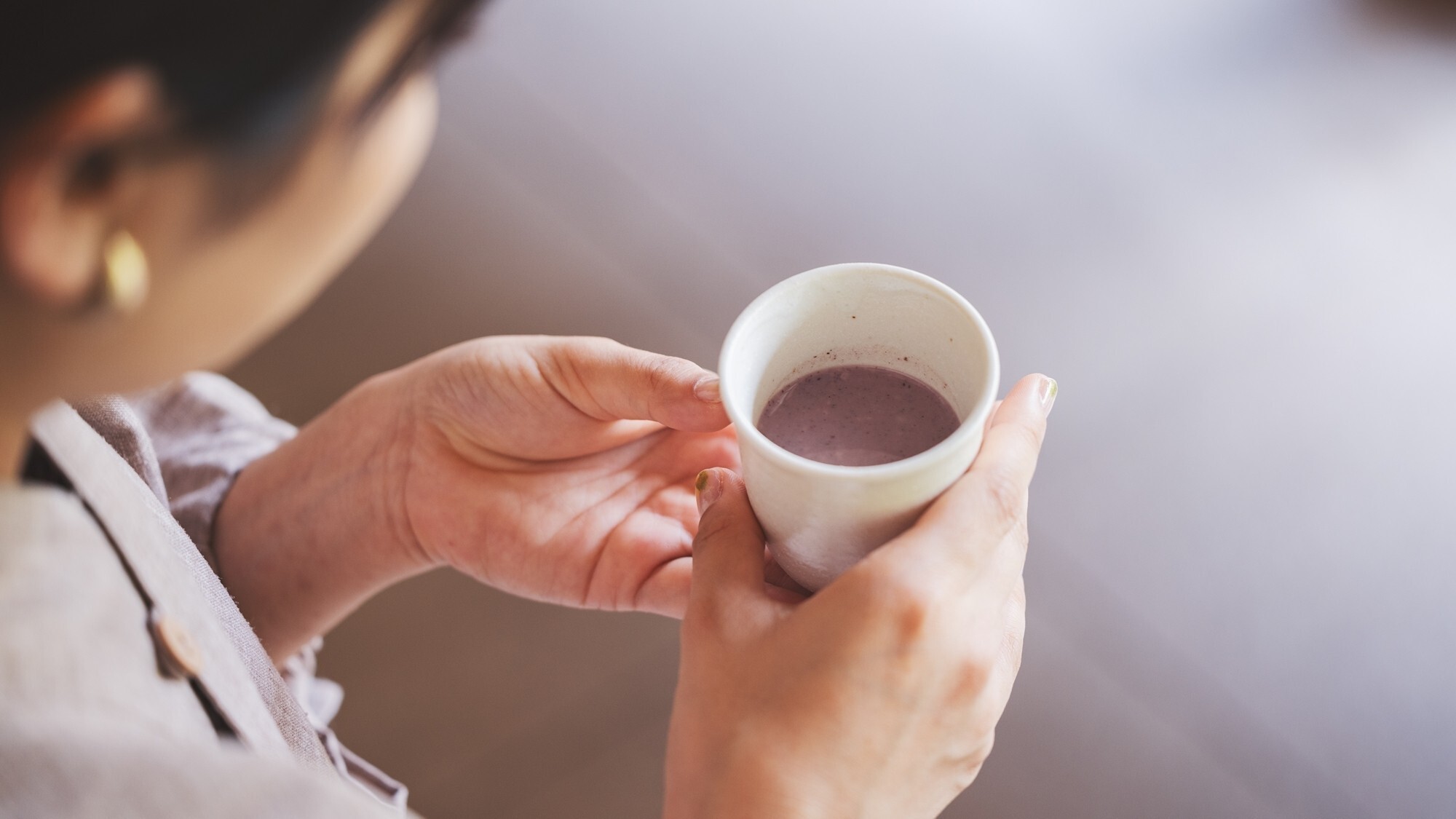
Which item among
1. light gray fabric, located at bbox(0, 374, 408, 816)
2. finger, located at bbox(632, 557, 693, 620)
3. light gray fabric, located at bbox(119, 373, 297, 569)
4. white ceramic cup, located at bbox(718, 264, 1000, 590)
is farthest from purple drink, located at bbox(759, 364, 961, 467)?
light gray fabric, located at bbox(119, 373, 297, 569)

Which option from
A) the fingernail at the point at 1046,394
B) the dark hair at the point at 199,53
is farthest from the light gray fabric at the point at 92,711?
the fingernail at the point at 1046,394

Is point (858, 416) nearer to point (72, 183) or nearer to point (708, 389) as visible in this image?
point (708, 389)

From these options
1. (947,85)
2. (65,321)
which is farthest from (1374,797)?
(65,321)

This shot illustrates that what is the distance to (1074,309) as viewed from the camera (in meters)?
1.56

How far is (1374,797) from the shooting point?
1208 millimetres

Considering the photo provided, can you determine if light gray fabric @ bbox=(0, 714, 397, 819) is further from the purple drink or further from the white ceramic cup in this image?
the purple drink

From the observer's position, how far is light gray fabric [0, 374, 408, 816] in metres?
0.58

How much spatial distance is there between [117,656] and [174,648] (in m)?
0.05

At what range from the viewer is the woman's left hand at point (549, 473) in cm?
107

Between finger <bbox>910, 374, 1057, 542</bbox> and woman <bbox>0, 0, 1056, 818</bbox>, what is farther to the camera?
finger <bbox>910, 374, 1057, 542</bbox>

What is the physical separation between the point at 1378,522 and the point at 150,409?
64.2 inches

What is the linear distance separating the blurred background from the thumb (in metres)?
0.57

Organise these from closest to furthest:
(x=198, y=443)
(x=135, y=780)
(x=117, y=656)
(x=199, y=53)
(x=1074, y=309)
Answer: (x=199, y=53)
(x=135, y=780)
(x=117, y=656)
(x=198, y=443)
(x=1074, y=309)

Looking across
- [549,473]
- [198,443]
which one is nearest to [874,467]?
[549,473]
